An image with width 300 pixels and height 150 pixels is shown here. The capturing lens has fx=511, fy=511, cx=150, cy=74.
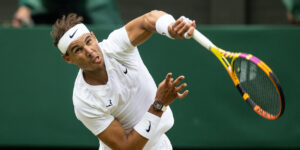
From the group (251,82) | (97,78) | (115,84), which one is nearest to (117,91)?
(115,84)

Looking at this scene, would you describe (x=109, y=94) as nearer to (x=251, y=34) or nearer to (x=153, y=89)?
(x=153, y=89)

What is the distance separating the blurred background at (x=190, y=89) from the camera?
5379 mm

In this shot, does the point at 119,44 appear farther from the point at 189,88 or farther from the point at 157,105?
the point at 189,88

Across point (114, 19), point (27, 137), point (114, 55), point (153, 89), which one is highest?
point (114, 19)

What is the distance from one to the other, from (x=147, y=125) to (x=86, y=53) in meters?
0.63

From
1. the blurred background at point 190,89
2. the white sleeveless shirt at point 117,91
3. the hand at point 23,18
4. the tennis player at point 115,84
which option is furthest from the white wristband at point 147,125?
the hand at point 23,18

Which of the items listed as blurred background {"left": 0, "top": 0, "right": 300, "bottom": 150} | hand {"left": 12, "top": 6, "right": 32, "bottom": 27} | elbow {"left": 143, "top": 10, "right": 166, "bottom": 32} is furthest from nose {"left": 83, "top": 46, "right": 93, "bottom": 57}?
hand {"left": 12, "top": 6, "right": 32, "bottom": 27}

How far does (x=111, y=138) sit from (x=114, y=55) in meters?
0.57

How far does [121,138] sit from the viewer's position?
3.50 m

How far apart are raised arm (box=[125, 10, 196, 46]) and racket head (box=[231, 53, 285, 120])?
368 millimetres

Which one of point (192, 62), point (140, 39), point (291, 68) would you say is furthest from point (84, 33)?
point (291, 68)

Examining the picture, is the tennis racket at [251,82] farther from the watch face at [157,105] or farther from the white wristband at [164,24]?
the watch face at [157,105]

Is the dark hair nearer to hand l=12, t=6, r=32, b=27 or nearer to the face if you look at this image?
the face

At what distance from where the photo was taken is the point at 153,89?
3682 mm
